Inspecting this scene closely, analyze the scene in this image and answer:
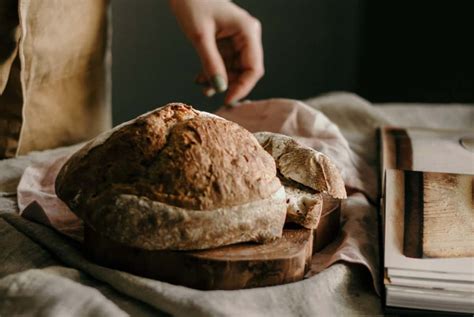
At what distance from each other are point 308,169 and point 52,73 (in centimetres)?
57

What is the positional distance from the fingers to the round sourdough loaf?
0.59 metres

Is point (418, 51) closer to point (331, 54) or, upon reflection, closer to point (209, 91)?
point (331, 54)

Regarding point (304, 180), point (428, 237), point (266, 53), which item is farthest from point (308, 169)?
point (266, 53)

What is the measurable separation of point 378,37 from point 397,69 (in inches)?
4.6

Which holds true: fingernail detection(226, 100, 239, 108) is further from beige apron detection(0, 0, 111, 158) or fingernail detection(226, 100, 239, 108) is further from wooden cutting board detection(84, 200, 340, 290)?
wooden cutting board detection(84, 200, 340, 290)

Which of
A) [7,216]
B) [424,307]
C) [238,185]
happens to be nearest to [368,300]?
[424,307]

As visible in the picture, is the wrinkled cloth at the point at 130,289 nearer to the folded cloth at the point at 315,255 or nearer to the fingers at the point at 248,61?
the folded cloth at the point at 315,255

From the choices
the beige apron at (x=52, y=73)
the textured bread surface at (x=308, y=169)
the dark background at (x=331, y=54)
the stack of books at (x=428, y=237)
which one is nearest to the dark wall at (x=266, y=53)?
the dark background at (x=331, y=54)

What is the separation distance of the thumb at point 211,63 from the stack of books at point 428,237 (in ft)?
1.03

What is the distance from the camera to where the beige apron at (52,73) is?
1116mm

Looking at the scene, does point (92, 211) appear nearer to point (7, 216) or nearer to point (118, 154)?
point (118, 154)

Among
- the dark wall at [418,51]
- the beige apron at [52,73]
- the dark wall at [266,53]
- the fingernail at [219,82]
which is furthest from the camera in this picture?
the dark wall at [418,51]

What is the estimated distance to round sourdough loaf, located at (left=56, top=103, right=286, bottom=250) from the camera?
0.71 meters

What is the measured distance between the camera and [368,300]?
78 centimetres
